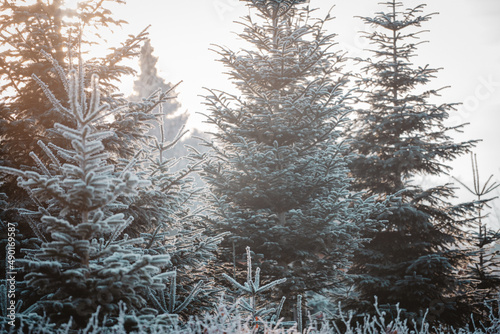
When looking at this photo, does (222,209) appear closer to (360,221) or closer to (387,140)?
(360,221)

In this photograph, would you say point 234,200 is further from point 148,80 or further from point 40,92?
point 148,80

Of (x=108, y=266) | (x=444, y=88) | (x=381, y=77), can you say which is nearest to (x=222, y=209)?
(x=108, y=266)

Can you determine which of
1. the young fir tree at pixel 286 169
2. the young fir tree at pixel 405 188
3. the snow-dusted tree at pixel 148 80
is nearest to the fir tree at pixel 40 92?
the young fir tree at pixel 286 169

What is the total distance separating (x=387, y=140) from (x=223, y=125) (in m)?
5.18

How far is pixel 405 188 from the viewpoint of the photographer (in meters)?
8.97

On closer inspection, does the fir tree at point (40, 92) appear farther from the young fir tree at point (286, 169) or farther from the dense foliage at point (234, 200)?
the young fir tree at point (286, 169)

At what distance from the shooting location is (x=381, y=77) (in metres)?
9.85

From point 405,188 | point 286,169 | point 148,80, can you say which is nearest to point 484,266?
point 405,188

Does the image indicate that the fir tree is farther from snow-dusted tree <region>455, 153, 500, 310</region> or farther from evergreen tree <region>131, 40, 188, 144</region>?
evergreen tree <region>131, 40, 188, 144</region>

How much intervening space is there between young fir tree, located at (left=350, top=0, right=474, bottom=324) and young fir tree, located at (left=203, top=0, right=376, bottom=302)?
1993 millimetres

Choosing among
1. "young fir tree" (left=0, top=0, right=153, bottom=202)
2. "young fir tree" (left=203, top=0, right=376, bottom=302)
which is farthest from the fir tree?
"young fir tree" (left=203, top=0, right=376, bottom=302)

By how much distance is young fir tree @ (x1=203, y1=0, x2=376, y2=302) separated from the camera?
670cm

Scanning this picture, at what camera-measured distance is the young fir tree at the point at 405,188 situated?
821cm

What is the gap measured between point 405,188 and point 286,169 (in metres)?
4.45
